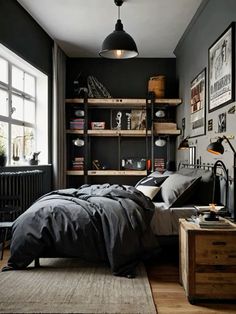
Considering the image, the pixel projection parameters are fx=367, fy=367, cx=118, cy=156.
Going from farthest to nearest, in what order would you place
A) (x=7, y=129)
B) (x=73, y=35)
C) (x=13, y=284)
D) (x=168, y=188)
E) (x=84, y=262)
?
(x=73, y=35) < (x=7, y=129) < (x=168, y=188) < (x=84, y=262) < (x=13, y=284)

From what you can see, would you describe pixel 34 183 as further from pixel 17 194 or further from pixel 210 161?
pixel 210 161

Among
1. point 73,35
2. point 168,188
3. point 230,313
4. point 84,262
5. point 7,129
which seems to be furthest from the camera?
point 73,35

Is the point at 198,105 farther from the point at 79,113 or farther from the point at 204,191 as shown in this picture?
the point at 79,113

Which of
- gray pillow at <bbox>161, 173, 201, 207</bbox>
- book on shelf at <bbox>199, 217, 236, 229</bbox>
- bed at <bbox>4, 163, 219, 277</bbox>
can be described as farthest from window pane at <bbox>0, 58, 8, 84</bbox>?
book on shelf at <bbox>199, 217, 236, 229</bbox>

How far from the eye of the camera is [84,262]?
3793 mm

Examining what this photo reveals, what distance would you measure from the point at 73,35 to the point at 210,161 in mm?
3081

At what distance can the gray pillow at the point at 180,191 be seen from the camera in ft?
12.8

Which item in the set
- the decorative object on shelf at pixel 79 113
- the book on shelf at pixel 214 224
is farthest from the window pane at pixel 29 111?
the book on shelf at pixel 214 224

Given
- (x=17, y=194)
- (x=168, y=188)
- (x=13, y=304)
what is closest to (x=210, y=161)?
(x=168, y=188)

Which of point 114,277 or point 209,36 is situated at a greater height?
point 209,36

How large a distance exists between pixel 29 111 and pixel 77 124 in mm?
974

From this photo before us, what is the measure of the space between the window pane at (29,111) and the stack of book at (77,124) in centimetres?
79

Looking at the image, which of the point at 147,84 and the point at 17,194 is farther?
the point at 147,84

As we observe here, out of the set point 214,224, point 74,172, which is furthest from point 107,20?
point 214,224
